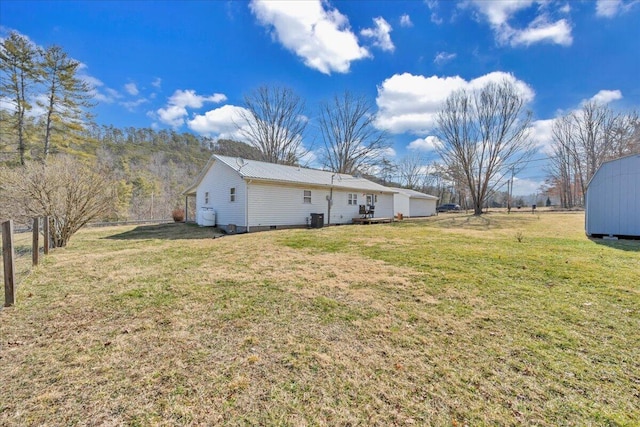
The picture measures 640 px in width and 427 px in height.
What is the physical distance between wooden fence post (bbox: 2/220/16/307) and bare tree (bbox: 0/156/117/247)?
6.11 metres

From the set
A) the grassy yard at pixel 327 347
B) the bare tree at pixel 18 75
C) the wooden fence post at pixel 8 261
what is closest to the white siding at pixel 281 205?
the grassy yard at pixel 327 347

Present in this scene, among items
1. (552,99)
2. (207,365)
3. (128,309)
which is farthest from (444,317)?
(552,99)

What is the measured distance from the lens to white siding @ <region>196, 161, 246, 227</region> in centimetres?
1289

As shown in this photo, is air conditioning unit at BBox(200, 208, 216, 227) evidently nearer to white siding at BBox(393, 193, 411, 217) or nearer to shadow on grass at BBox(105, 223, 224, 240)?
shadow on grass at BBox(105, 223, 224, 240)

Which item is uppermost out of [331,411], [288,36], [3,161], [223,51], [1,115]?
[288,36]

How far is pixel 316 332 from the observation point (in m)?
3.08

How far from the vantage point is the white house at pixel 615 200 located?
30.3 ft

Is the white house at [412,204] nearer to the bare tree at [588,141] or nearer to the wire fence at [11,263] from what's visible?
the bare tree at [588,141]

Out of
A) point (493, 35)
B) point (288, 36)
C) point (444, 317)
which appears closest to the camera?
point (444, 317)

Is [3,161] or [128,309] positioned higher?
[3,161]

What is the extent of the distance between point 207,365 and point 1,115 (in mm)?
26912

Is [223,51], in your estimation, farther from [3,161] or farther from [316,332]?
[3,161]

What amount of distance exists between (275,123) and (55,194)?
925 inches

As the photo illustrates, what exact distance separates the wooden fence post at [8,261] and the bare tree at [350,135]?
29317 mm
